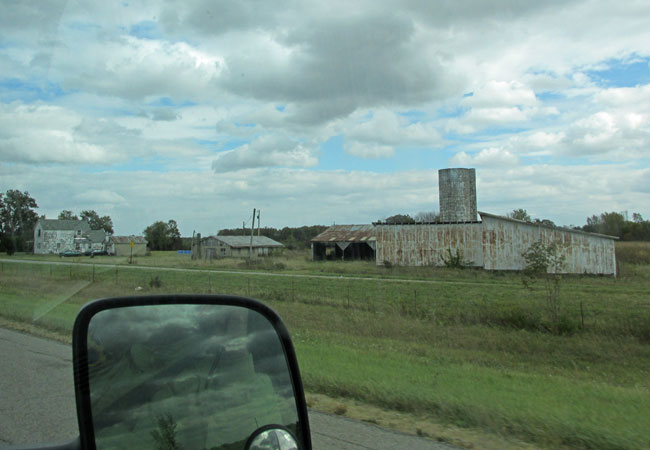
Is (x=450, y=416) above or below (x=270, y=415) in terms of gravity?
below

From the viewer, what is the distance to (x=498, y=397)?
705 cm

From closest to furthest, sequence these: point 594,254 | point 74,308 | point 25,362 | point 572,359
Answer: point 25,362 < point 572,359 < point 74,308 < point 594,254

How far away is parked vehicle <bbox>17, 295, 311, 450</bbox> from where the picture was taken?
2045 millimetres

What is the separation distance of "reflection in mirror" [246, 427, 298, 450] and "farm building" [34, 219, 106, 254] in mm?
47089

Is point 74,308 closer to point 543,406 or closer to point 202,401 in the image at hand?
point 543,406

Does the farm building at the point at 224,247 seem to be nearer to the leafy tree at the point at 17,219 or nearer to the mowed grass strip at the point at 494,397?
the leafy tree at the point at 17,219

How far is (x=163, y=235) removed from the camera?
2479 inches

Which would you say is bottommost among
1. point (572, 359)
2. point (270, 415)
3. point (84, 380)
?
point (572, 359)

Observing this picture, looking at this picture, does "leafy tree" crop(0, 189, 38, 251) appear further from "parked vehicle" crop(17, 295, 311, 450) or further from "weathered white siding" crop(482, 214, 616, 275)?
"parked vehicle" crop(17, 295, 311, 450)

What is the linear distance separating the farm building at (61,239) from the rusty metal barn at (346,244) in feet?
75.6

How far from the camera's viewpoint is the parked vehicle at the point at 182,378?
6.71 ft

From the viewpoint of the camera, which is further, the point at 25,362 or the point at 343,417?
the point at 25,362

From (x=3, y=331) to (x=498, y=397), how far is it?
11.6m

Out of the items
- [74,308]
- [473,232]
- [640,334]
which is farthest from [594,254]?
[74,308]
